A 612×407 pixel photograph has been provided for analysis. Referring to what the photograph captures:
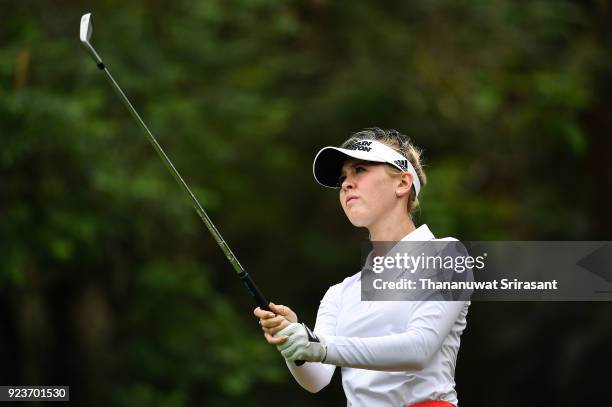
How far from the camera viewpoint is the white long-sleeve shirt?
9.68 ft

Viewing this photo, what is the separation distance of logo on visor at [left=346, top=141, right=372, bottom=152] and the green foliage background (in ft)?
17.7

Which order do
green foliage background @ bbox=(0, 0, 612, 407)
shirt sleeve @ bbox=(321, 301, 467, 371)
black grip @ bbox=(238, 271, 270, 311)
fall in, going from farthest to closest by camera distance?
green foliage background @ bbox=(0, 0, 612, 407) < black grip @ bbox=(238, 271, 270, 311) < shirt sleeve @ bbox=(321, 301, 467, 371)

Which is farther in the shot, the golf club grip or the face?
the face

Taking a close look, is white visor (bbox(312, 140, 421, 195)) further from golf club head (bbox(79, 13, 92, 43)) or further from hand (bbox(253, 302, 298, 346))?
golf club head (bbox(79, 13, 92, 43))

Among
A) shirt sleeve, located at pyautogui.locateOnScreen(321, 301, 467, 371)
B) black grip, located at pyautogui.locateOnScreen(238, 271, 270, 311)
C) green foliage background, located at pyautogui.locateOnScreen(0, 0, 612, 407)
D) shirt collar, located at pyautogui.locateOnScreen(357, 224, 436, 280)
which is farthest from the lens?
green foliage background, located at pyautogui.locateOnScreen(0, 0, 612, 407)

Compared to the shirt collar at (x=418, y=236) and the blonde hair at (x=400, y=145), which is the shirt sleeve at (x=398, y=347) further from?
the blonde hair at (x=400, y=145)

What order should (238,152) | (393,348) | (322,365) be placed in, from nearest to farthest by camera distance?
1. (393,348)
2. (322,365)
3. (238,152)

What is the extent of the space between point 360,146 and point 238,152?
29.8 ft

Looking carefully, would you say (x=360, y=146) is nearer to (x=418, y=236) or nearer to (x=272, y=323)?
(x=418, y=236)

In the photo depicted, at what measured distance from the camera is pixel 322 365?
342cm

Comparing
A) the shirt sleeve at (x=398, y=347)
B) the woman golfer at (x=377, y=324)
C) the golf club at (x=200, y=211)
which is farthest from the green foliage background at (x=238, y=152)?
the shirt sleeve at (x=398, y=347)

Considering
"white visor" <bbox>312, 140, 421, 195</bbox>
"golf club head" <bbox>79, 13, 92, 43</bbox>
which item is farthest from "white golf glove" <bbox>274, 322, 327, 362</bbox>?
"golf club head" <bbox>79, 13, 92, 43</bbox>

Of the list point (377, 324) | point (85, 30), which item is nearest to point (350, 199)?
Answer: point (377, 324)

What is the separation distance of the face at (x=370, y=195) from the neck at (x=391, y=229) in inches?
0.9
